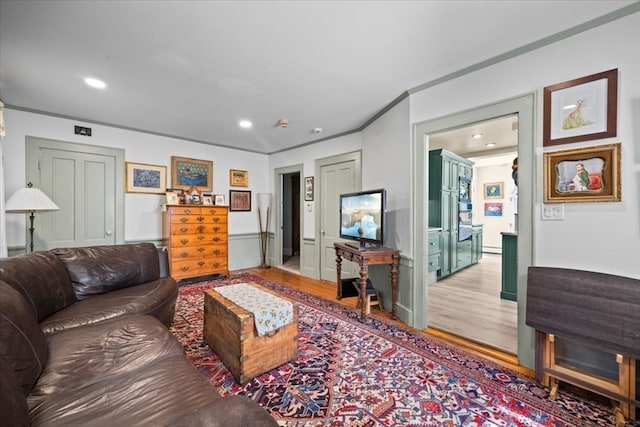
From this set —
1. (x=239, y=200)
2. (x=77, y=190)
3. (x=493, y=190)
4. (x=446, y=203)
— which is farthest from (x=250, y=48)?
(x=493, y=190)

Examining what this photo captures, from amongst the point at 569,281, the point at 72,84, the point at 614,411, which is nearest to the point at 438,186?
the point at 569,281

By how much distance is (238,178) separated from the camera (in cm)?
543

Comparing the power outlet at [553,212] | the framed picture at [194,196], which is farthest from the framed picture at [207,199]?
the power outlet at [553,212]

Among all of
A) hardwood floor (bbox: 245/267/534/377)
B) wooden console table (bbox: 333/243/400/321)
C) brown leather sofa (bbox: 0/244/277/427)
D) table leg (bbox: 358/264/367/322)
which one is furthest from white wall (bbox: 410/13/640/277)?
brown leather sofa (bbox: 0/244/277/427)

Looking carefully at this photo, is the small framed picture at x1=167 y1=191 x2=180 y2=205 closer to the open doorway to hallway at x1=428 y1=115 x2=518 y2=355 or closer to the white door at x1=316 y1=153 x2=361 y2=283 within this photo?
the white door at x1=316 y1=153 x2=361 y2=283

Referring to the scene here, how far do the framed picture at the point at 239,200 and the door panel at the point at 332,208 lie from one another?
174 cm

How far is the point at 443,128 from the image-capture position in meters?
2.55

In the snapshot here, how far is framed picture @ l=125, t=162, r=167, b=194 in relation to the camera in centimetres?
416

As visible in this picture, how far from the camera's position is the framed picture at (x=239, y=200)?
5.35m

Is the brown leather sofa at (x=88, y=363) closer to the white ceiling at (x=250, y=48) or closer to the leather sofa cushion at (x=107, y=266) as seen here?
the leather sofa cushion at (x=107, y=266)

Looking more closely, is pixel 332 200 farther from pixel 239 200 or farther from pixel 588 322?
pixel 588 322

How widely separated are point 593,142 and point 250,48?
2566 millimetres

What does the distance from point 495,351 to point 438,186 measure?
9.94 feet

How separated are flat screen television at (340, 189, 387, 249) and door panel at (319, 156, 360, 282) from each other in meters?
0.84
